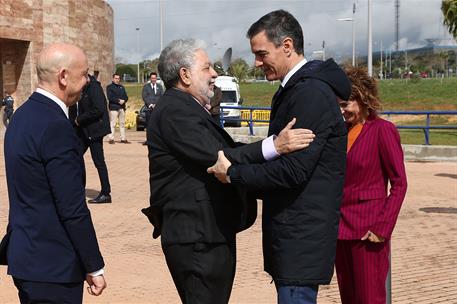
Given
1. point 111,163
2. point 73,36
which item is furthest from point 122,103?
point 73,36

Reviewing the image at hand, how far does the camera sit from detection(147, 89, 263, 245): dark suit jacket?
10.6 feet

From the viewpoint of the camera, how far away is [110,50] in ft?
101

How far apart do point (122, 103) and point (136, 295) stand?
588 inches

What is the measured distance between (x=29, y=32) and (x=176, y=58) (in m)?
21.5

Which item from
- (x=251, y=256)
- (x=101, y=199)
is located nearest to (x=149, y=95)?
(x=101, y=199)

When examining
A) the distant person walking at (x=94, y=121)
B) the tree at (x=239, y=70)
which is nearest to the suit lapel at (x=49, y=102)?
the distant person walking at (x=94, y=121)

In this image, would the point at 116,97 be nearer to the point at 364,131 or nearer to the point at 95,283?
the point at 364,131

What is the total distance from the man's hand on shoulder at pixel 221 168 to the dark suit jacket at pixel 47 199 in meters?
0.60

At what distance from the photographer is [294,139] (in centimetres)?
298

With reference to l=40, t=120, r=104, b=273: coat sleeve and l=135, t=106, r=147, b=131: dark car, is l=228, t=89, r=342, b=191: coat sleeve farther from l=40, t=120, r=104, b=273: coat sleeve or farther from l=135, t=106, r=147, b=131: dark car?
l=135, t=106, r=147, b=131: dark car

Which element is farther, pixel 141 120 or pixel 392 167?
pixel 141 120

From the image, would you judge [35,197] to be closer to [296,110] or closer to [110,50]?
[296,110]

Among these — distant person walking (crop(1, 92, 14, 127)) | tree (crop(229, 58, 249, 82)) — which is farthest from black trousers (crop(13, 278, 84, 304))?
tree (crop(229, 58, 249, 82))

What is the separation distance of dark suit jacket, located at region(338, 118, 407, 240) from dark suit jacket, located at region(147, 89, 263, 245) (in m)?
0.83
